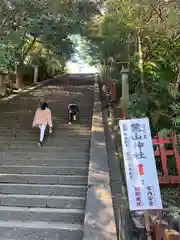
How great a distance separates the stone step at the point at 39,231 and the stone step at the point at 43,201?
0.59 m

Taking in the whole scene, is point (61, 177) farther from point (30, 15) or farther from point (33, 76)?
point (33, 76)

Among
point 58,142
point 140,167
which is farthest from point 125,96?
point 140,167

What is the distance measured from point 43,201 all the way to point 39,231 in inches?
40.4

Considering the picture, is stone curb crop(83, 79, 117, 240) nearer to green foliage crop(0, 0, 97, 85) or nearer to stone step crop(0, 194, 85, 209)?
stone step crop(0, 194, 85, 209)

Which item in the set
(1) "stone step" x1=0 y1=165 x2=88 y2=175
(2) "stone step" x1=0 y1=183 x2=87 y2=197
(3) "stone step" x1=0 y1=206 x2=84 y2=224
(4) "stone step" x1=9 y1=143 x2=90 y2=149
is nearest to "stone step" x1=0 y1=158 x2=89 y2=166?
(1) "stone step" x1=0 y1=165 x2=88 y2=175

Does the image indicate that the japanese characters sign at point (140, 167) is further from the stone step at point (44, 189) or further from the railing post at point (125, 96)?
the railing post at point (125, 96)

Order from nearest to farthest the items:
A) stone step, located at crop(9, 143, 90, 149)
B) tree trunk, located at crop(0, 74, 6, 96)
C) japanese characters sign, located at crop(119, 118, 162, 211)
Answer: japanese characters sign, located at crop(119, 118, 162, 211)
stone step, located at crop(9, 143, 90, 149)
tree trunk, located at crop(0, 74, 6, 96)

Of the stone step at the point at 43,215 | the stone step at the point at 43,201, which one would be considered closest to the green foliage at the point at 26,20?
the stone step at the point at 43,201

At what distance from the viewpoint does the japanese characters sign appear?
Result: 4352mm

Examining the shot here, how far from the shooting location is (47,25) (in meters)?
11.2

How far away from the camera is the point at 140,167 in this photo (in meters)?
4.55

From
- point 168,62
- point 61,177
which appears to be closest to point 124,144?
point 61,177

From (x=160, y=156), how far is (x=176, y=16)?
3452 mm

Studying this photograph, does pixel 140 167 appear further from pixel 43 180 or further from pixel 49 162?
pixel 49 162
